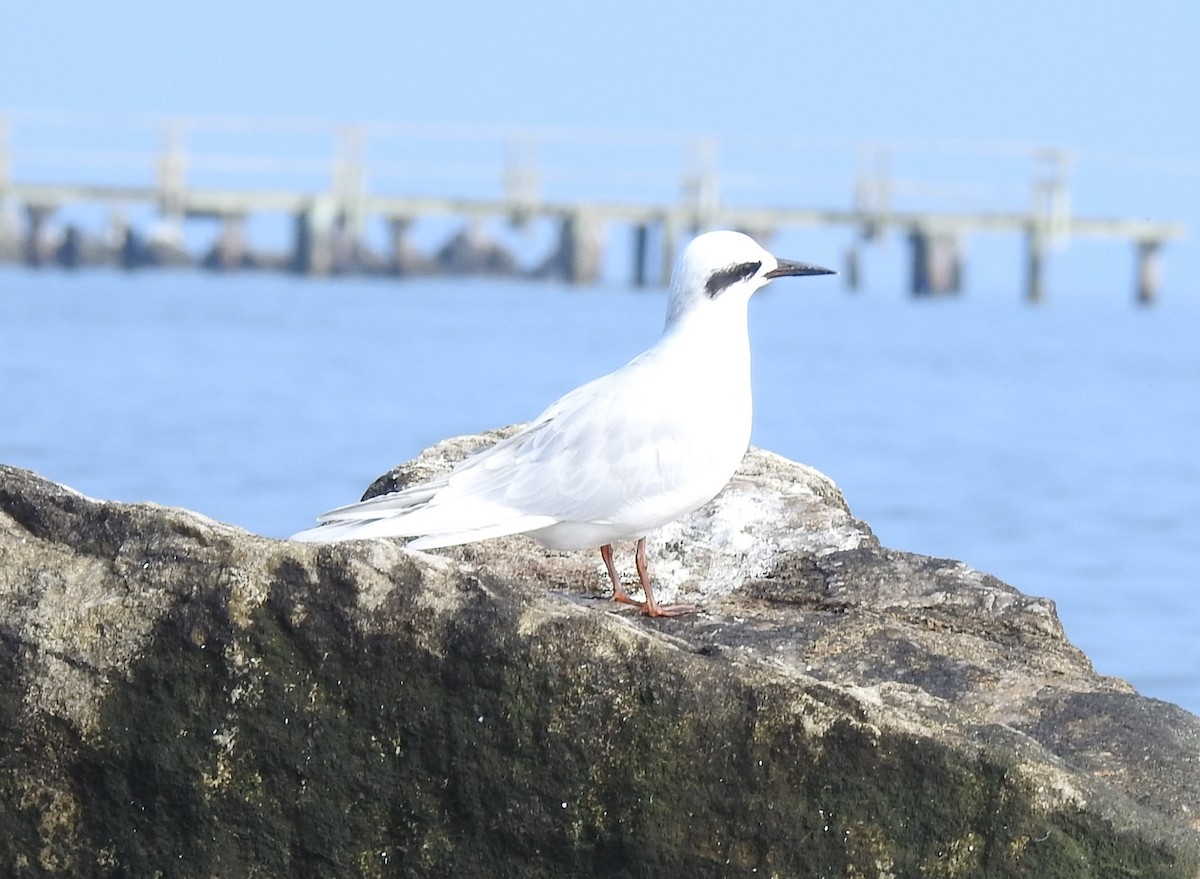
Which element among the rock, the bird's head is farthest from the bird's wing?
the rock

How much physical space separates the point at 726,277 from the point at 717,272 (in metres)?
0.02

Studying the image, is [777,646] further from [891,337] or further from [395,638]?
[891,337]

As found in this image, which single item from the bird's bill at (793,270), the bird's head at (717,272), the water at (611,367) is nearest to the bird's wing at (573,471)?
the bird's head at (717,272)

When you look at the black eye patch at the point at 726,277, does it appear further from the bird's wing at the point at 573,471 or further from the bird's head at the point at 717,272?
the bird's wing at the point at 573,471

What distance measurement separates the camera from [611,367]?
21828 millimetres

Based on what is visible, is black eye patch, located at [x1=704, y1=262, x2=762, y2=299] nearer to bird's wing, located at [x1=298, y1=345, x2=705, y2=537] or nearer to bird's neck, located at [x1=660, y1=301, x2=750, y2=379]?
bird's neck, located at [x1=660, y1=301, x2=750, y2=379]

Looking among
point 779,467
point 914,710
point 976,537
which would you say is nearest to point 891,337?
point 976,537

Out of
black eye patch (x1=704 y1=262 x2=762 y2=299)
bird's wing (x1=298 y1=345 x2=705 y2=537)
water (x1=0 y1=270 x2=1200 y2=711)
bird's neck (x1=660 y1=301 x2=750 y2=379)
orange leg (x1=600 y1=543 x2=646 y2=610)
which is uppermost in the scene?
black eye patch (x1=704 y1=262 x2=762 y2=299)

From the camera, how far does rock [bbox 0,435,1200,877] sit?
3.05 meters

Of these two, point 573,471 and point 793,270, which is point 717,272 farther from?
point 573,471

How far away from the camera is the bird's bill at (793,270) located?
15.0 feet

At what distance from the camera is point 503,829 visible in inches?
123

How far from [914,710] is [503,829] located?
0.66 metres

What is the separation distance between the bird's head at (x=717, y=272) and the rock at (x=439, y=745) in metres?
1.39
